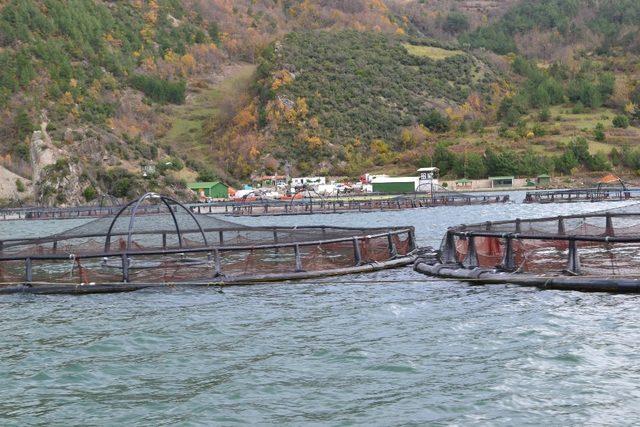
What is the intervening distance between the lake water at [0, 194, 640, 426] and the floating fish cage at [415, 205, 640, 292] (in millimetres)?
457

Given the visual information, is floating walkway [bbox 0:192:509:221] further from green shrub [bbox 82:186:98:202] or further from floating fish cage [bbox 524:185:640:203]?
green shrub [bbox 82:186:98:202]

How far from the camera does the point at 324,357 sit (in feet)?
65.6

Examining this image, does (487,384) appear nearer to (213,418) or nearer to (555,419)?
(555,419)

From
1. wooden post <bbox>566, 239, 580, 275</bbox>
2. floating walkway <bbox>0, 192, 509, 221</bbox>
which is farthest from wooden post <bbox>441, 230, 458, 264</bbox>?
floating walkway <bbox>0, 192, 509, 221</bbox>

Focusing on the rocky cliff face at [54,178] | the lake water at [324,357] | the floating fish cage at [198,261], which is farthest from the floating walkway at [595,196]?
the lake water at [324,357]

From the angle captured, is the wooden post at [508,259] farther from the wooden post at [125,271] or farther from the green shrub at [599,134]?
the green shrub at [599,134]

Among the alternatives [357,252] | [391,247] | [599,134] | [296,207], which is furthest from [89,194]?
[357,252]

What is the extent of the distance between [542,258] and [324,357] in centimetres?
1316

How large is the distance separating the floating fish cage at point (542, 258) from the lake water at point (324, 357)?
46 cm

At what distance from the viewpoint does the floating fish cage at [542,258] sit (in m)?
26.0

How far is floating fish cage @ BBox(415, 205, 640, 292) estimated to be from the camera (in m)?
26.0

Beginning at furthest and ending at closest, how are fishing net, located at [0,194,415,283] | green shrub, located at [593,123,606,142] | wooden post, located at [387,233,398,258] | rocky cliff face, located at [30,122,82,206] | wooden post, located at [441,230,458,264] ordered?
green shrub, located at [593,123,606,142] → rocky cliff face, located at [30,122,82,206] → wooden post, located at [387,233,398,258] → wooden post, located at [441,230,458,264] → fishing net, located at [0,194,415,283]

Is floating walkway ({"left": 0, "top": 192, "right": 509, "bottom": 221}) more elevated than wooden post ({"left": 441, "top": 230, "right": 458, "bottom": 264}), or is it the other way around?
wooden post ({"left": 441, "top": 230, "right": 458, "bottom": 264})

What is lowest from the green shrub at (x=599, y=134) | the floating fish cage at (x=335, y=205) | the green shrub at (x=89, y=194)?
the floating fish cage at (x=335, y=205)
